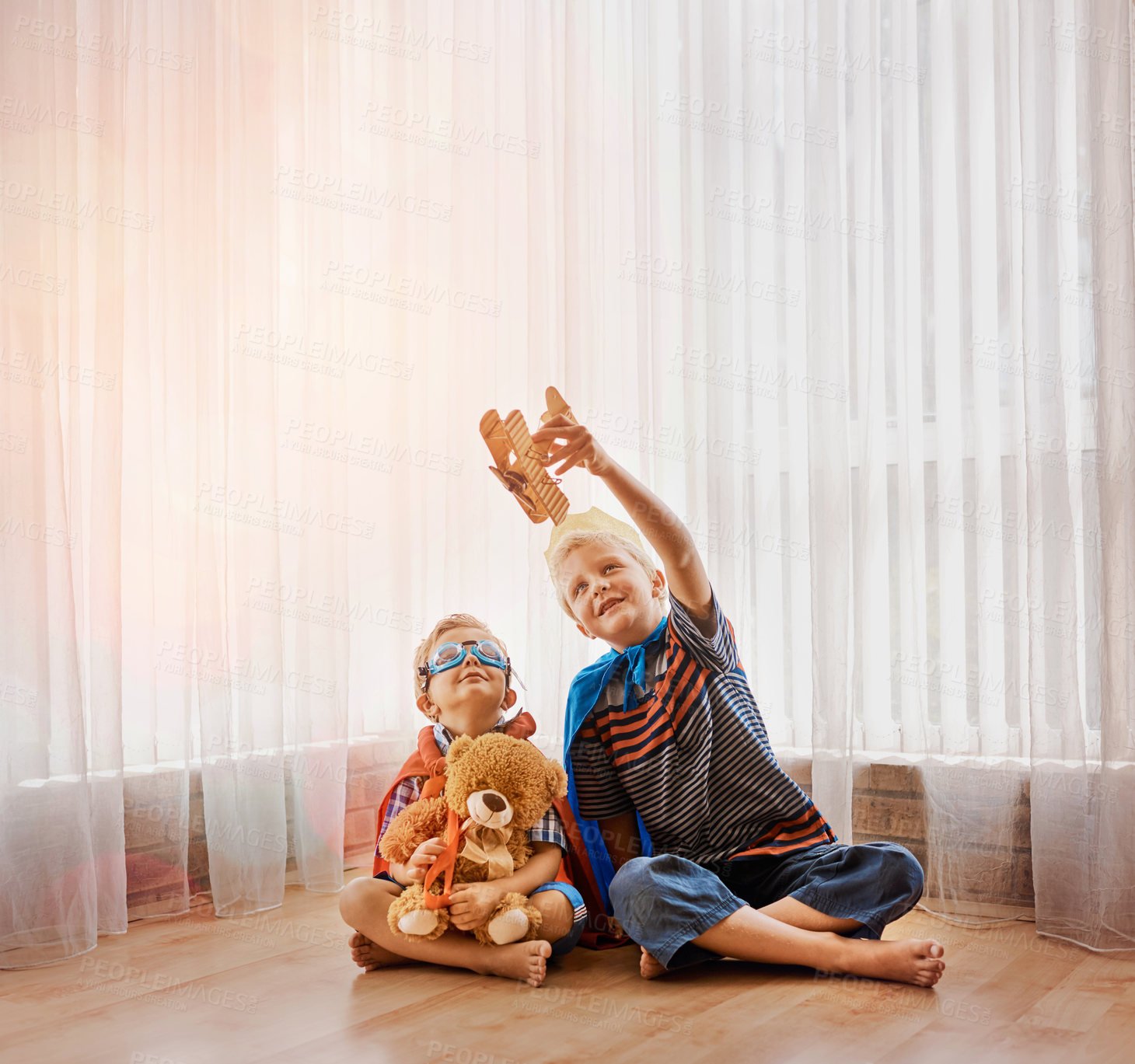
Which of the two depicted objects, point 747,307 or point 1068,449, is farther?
point 747,307

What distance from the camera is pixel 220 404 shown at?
188 centimetres

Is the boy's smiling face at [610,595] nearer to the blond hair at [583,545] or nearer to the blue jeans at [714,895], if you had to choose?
the blond hair at [583,545]

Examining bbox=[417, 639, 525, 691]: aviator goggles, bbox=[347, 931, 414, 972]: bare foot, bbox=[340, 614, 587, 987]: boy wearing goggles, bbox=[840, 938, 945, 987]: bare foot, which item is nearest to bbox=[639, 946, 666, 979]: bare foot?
bbox=[340, 614, 587, 987]: boy wearing goggles

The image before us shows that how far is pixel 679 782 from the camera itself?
152cm

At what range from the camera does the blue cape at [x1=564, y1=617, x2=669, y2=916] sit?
1576 millimetres

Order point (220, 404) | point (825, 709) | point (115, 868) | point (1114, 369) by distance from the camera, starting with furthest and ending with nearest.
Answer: point (220, 404) < point (825, 709) < point (115, 868) < point (1114, 369)

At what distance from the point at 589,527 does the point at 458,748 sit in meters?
0.40

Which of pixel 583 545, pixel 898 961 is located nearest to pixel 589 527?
pixel 583 545

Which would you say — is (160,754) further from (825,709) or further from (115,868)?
(825,709)

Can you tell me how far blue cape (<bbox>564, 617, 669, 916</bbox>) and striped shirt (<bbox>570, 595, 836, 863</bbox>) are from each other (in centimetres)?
2

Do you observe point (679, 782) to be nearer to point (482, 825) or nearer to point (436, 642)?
point (482, 825)

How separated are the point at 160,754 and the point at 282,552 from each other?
1.39 ft

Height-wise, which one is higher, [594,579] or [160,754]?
[594,579]

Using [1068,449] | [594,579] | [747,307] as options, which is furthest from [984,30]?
[594,579]
